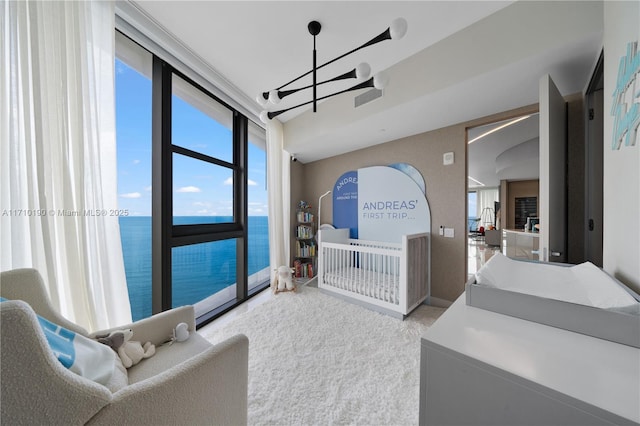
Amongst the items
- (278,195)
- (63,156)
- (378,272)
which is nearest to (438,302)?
(378,272)

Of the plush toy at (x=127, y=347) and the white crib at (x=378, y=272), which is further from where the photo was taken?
the white crib at (x=378, y=272)

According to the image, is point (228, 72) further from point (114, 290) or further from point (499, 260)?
point (499, 260)

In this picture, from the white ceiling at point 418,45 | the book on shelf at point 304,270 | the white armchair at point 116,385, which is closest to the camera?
the white armchair at point 116,385

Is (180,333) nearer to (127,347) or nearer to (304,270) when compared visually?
(127,347)

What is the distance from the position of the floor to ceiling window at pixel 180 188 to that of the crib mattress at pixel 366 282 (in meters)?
1.19

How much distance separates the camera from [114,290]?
4.14 feet

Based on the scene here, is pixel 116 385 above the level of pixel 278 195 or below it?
below

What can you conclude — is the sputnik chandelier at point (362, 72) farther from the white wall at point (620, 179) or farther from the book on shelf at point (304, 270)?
the book on shelf at point (304, 270)

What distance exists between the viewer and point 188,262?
2355 millimetres

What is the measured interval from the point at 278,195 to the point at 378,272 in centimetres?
170

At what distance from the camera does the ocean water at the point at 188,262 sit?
5.94 ft

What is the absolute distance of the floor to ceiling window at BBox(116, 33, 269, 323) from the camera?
1.75m

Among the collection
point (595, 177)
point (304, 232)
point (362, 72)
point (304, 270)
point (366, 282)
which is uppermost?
point (362, 72)

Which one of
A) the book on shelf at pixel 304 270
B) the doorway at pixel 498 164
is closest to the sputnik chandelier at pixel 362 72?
the doorway at pixel 498 164
